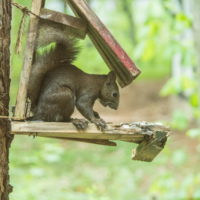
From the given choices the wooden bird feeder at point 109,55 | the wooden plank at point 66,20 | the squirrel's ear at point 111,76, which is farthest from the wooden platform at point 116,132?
the wooden plank at point 66,20

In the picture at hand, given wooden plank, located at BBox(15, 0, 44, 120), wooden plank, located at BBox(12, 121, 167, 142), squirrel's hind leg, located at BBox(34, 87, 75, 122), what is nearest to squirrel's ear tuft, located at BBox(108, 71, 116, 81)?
squirrel's hind leg, located at BBox(34, 87, 75, 122)

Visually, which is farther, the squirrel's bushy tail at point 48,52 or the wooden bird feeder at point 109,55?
the squirrel's bushy tail at point 48,52

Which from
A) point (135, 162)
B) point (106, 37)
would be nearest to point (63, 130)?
point (106, 37)

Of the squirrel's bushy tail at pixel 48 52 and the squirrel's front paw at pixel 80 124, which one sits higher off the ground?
the squirrel's bushy tail at pixel 48 52

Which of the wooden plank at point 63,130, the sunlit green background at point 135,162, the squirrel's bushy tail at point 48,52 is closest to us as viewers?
the wooden plank at point 63,130

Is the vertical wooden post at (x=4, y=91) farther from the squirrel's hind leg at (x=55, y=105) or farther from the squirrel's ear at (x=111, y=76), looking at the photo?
the squirrel's ear at (x=111, y=76)

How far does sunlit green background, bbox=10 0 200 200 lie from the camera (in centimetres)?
497

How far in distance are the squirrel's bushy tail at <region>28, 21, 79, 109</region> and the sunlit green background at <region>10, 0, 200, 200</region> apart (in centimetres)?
11

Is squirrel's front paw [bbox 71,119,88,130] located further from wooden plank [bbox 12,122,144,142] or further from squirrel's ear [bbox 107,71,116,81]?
squirrel's ear [bbox 107,71,116,81]

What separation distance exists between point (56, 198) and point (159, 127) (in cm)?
350

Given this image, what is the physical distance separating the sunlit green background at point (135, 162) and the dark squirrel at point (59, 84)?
0.14 metres

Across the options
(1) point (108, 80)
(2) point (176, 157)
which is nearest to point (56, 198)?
(2) point (176, 157)

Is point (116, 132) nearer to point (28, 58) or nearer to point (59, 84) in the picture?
point (59, 84)

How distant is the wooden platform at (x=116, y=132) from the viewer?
2.28 m
